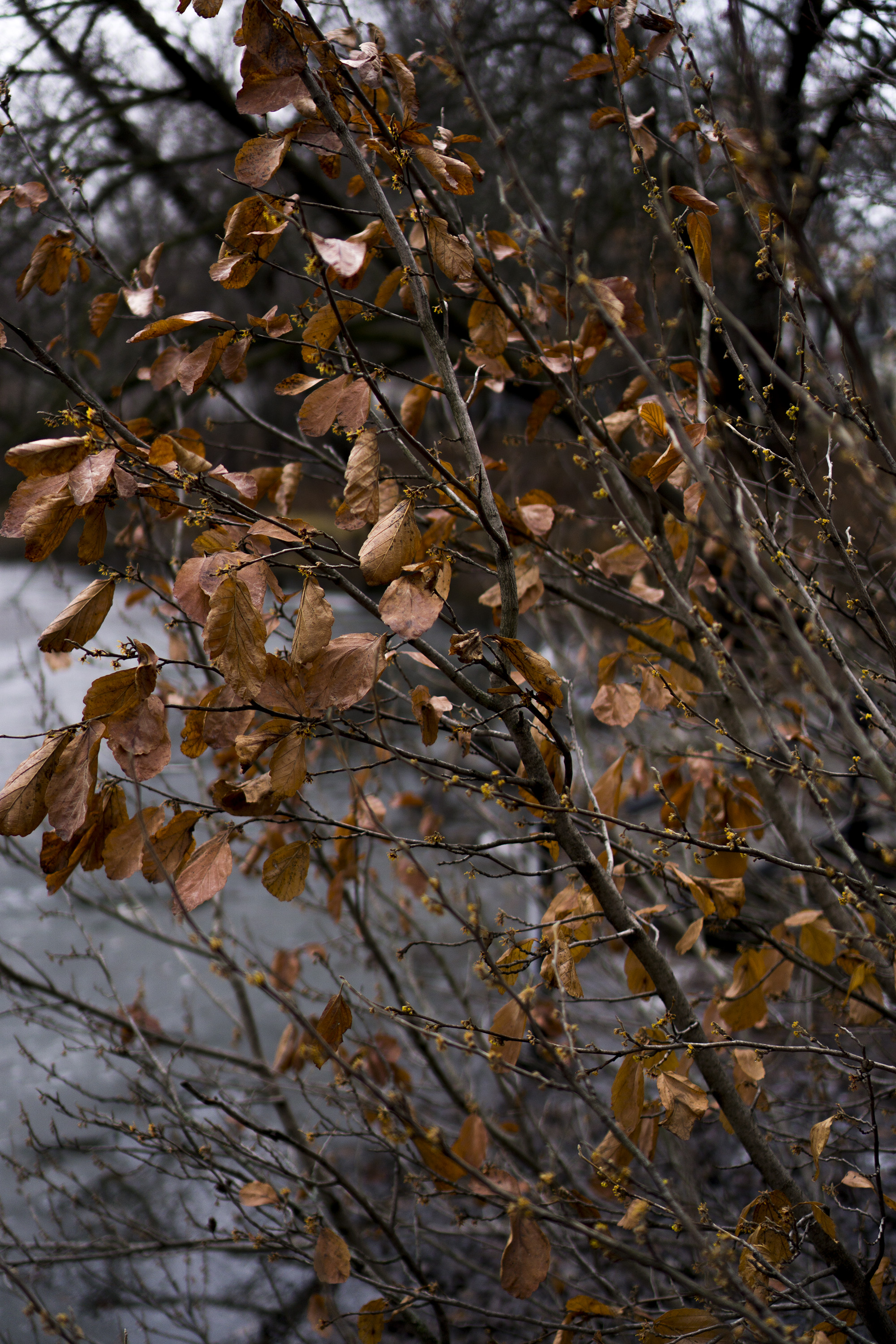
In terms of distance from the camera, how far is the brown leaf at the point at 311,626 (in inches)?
42.8

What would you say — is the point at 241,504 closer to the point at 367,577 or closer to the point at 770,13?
the point at 367,577

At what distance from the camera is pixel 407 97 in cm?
132

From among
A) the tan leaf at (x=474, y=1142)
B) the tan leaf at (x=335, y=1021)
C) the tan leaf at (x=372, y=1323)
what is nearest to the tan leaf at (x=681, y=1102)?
the tan leaf at (x=335, y=1021)

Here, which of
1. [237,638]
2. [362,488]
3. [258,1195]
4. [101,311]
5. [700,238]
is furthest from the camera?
[101,311]

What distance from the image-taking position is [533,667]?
1189 millimetres

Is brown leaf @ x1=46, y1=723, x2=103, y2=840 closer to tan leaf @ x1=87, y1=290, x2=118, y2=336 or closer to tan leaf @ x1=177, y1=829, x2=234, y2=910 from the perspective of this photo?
tan leaf @ x1=177, y1=829, x2=234, y2=910

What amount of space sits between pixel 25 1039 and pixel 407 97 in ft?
15.6

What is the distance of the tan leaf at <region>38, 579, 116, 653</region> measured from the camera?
41.9 inches

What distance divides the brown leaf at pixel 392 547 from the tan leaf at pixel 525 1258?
→ 863 mm

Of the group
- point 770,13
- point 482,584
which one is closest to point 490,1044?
point 770,13

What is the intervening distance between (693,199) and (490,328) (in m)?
0.38

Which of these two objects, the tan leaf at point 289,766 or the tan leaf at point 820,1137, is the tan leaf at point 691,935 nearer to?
the tan leaf at point 820,1137

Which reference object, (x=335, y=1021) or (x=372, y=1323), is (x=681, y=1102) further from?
(x=372, y=1323)

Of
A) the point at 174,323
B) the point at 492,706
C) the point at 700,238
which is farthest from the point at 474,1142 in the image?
the point at 700,238
